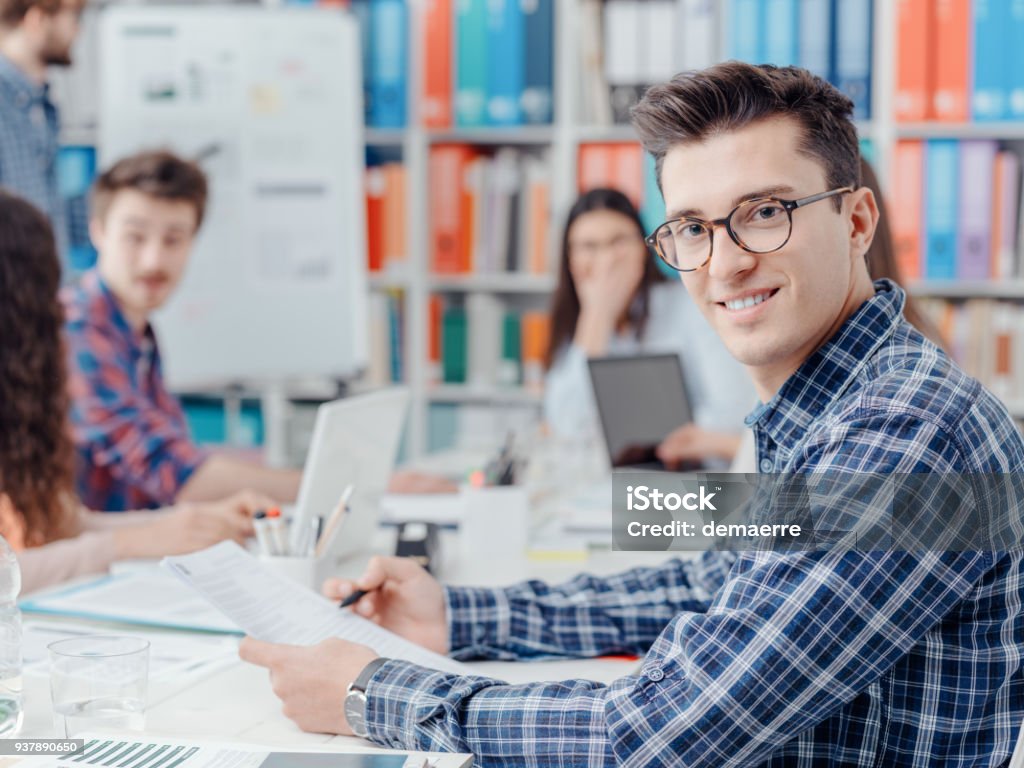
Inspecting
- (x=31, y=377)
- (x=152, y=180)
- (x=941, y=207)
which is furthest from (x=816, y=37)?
(x=31, y=377)

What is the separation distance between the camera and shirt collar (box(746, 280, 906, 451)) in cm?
101

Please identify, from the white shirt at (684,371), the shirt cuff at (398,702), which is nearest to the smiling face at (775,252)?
the shirt cuff at (398,702)

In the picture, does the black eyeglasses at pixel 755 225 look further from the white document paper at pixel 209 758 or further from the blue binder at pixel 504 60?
the blue binder at pixel 504 60

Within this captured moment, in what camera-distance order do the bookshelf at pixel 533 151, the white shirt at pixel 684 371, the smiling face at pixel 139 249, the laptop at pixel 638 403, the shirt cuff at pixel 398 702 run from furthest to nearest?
the bookshelf at pixel 533 151, the white shirt at pixel 684 371, the smiling face at pixel 139 249, the laptop at pixel 638 403, the shirt cuff at pixel 398 702

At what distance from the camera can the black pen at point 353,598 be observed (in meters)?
1.26

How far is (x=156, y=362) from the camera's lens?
2.66m

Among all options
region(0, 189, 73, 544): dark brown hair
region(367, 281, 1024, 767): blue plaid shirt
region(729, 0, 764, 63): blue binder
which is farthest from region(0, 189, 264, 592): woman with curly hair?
region(729, 0, 764, 63): blue binder

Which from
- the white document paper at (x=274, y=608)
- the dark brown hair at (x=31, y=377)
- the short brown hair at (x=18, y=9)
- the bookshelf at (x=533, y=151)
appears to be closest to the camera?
the white document paper at (x=274, y=608)

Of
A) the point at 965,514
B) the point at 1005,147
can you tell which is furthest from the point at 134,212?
the point at 1005,147

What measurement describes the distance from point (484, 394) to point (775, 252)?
2.65 m

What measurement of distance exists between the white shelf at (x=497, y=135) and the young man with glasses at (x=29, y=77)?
3.54 ft

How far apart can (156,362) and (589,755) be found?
1976mm

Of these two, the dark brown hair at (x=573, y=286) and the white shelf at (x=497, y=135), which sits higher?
the white shelf at (x=497, y=135)

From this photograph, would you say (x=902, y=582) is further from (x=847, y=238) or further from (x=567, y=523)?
(x=567, y=523)
